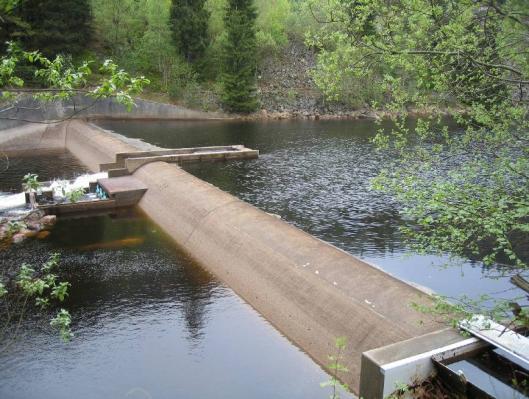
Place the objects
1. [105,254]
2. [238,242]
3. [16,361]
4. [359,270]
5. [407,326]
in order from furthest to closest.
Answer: [105,254] < [238,242] < [359,270] < [16,361] < [407,326]

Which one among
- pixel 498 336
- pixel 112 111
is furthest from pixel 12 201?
pixel 112 111

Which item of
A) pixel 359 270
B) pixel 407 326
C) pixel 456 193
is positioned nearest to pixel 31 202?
pixel 359 270

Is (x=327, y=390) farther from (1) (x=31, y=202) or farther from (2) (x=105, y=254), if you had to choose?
(1) (x=31, y=202)

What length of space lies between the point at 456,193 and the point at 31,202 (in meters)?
21.0

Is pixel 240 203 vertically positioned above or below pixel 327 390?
above

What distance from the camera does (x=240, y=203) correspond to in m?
19.8

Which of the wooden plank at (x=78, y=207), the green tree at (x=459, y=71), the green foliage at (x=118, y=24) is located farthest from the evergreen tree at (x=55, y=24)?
the green tree at (x=459, y=71)

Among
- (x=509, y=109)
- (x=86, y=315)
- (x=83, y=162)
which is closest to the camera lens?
(x=509, y=109)

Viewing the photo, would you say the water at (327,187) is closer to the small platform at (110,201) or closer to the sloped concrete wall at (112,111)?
the sloped concrete wall at (112,111)

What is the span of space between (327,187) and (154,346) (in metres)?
16.2

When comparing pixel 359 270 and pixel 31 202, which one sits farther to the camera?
pixel 31 202

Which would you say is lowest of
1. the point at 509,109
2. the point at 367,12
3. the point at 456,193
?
the point at 456,193

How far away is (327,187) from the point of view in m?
26.8

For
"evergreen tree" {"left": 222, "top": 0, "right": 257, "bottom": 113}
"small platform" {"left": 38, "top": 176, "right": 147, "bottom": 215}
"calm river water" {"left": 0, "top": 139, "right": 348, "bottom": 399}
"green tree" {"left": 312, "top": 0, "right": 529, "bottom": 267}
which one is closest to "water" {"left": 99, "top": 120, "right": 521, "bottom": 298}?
"green tree" {"left": 312, "top": 0, "right": 529, "bottom": 267}
